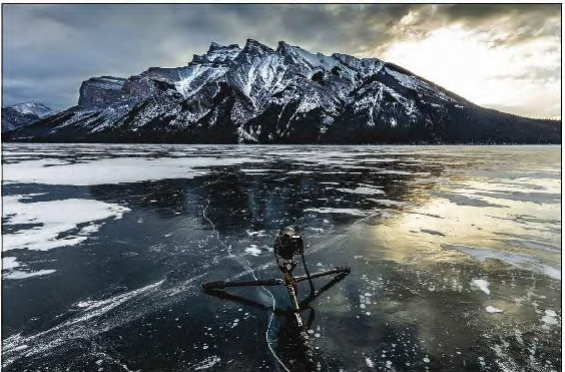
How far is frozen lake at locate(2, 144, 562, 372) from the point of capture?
601 cm

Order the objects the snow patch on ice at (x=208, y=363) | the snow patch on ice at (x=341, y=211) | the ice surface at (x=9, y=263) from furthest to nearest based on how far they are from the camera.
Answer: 1. the snow patch on ice at (x=341, y=211)
2. the ice surface at (x=9, y=263)
3. the snow patch on ice at (x=208, y=363)

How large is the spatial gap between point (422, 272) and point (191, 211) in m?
9.91

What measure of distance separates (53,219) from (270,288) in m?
10.3

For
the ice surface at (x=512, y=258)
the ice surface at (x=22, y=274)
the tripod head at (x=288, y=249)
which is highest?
the tripod head at (x=288, y=249)

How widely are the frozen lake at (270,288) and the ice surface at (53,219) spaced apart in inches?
3.1

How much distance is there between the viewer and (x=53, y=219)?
48.1ft

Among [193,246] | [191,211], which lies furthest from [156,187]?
[193,246]

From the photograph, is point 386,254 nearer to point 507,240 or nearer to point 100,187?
point 507,240

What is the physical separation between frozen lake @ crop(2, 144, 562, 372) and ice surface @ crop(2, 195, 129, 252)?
80 mm

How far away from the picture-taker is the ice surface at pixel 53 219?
458 inches

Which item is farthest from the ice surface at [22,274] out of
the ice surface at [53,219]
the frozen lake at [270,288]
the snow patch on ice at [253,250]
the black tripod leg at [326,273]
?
the black tripod leg at [326,273]

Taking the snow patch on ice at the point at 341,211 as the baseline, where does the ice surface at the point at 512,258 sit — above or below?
below

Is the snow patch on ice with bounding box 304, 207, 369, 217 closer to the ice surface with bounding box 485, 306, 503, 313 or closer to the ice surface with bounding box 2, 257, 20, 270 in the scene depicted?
the ice surface with bounding box 485, 306, 503, 313

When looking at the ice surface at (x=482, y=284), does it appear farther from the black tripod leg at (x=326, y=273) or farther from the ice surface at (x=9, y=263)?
the ice surface at (x=9, y=263)
